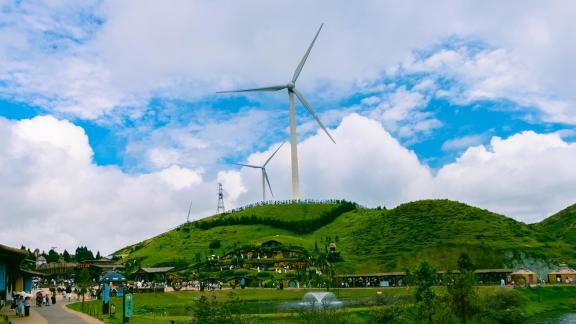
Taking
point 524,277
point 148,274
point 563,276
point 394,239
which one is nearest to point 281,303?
point 524,277

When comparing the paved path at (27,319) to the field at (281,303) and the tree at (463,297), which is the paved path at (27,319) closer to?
the field at (281,303)

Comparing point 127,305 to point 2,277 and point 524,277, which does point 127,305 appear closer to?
point 2,277

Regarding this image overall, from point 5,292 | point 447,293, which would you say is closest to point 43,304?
point 5,292

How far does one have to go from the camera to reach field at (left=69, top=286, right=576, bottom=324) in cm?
5338

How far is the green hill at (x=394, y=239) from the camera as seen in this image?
411 ft

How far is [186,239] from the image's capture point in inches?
7480

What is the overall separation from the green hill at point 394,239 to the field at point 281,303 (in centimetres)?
3675

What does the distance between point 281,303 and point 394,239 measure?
8034 centimetres

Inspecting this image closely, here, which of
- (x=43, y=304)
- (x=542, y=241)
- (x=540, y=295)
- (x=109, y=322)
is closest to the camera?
(x=109, y=322)

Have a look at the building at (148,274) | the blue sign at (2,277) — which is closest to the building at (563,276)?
the building at (148,274)

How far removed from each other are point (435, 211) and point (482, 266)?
4186 centimetres

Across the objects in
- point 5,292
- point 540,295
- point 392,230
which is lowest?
point 540,295

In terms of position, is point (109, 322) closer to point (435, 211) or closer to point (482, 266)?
point (482, 266)

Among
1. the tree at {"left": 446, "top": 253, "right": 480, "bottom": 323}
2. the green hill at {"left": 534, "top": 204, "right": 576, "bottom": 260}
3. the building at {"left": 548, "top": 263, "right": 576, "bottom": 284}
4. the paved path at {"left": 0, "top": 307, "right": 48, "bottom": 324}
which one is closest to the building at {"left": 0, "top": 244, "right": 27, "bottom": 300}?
the paved path at {"left": 0, "top": 307, "right": 48, "bottom": 324}
